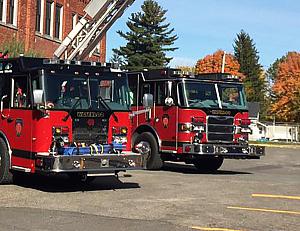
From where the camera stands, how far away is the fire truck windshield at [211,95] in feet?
50.9

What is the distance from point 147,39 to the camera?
214 ft

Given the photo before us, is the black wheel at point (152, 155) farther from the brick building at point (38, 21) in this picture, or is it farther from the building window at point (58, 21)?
the building window at point (58, 21)

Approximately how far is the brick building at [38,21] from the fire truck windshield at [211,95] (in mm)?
12166

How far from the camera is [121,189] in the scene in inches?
467

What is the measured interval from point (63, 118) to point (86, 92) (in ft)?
2.66

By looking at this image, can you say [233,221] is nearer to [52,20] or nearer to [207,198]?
[207,198]

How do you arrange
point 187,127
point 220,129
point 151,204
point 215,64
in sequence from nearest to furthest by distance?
point 151,204, point 187,127, point 220,129, point 215,64

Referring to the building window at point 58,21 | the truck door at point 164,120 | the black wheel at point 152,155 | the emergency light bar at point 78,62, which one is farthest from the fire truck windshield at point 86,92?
the building window at point 58,21

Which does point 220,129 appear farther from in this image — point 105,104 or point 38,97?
point 38,97

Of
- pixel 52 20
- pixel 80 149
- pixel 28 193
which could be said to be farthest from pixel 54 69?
pixel 52 20

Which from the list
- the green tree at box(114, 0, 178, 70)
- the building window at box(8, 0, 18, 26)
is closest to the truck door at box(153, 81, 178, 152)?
the building window at box(8, 0, 18, 26)

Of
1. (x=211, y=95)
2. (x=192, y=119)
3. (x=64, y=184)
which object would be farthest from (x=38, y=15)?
(x=64, y=184)

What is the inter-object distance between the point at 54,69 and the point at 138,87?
242 inches

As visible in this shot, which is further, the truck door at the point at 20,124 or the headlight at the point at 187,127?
the headlight at the point at 187,127
